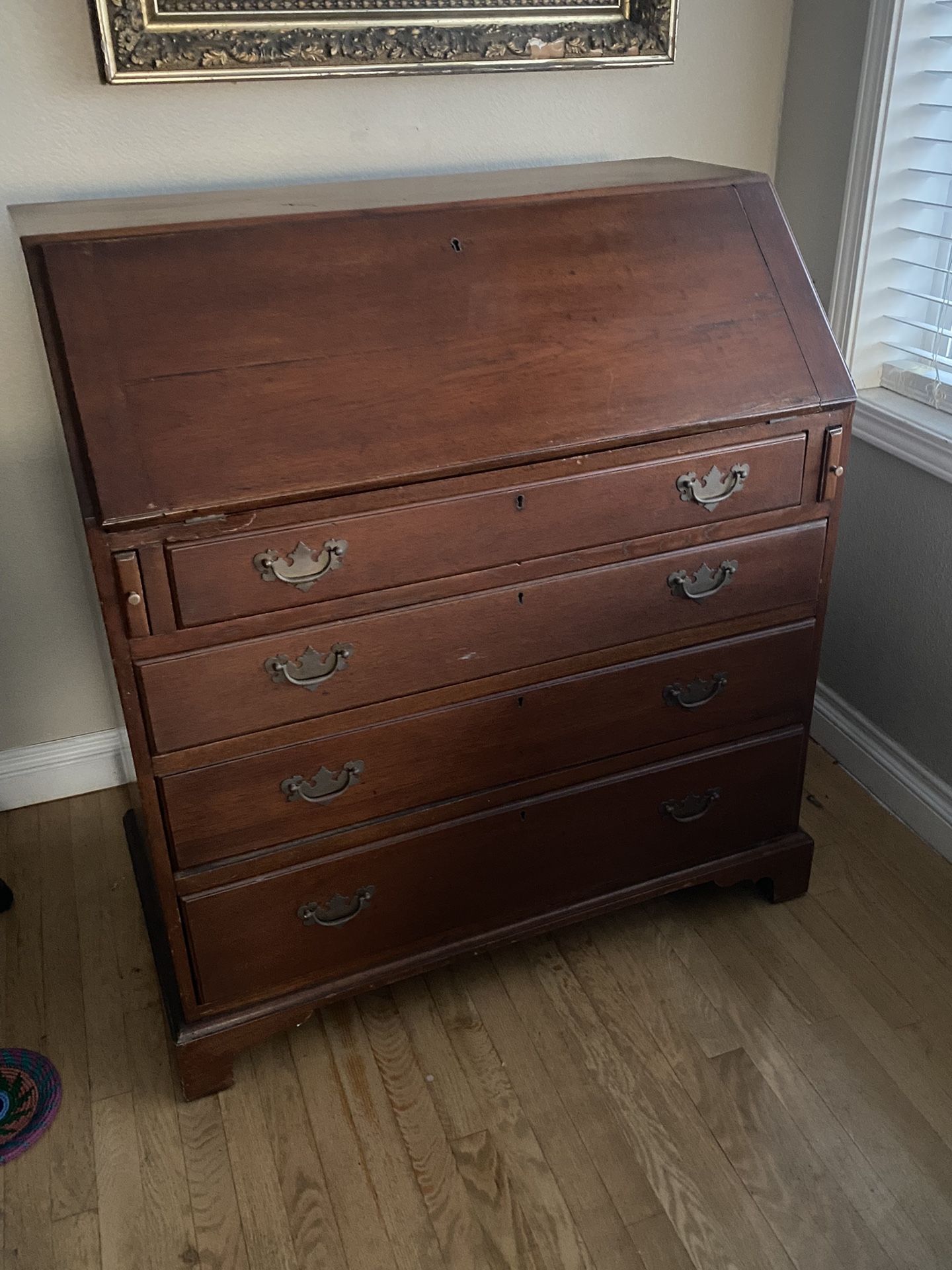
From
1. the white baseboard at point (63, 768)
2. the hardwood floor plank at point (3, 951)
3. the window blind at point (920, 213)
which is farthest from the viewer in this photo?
the white baseboard at point (63, 768)

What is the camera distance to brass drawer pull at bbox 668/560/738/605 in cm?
157

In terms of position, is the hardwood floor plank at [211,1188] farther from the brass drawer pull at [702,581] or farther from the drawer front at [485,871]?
the brass drawer pull at [702,581]

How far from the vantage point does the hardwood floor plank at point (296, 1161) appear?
141cm

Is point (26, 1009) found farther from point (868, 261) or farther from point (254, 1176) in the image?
point (868, 261)

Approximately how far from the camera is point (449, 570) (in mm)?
1412

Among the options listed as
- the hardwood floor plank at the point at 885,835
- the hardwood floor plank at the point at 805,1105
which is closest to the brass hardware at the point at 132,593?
the hardwood floor plank at the point at 805,1105

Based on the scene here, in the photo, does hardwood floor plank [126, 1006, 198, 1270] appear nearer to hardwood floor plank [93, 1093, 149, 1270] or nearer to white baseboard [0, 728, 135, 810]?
hardwood floor plank [93, 1093, 149, 1270]

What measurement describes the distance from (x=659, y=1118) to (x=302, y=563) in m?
0.94

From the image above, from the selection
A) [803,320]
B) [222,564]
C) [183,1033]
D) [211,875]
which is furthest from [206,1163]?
[803,320]

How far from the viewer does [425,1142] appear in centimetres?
154

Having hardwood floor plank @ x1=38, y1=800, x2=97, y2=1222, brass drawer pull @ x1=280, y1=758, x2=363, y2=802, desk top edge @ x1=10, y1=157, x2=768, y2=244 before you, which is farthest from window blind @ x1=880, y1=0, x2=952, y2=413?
hardwood floor plank @ x1=38, y1=800, x2=97, y2=1222

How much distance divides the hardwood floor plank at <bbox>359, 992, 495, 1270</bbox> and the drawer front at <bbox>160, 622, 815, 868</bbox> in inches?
14.5

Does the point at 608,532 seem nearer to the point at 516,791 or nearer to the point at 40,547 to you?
the point at 516,791

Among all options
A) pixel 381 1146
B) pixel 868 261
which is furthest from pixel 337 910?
pixel 868 261
